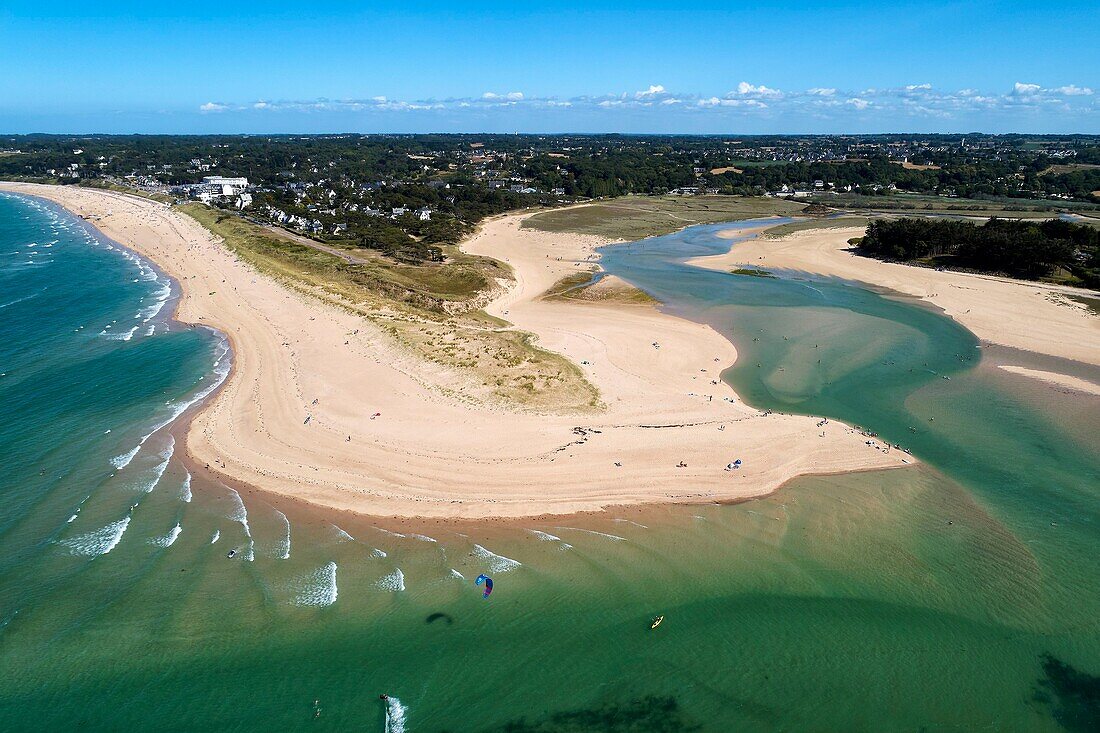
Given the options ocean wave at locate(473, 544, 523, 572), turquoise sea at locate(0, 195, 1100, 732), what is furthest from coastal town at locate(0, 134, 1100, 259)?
ocean wave at locate(473, 544, 523, 572)

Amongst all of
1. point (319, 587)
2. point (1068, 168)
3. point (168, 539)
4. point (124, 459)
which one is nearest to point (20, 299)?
point (124, 459)

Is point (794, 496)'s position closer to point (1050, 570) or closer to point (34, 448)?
point (1050, 570)

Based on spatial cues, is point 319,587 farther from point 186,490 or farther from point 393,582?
point 186,490

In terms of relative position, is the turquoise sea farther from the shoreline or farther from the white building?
the white building

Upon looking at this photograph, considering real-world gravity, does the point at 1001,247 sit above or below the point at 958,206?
below

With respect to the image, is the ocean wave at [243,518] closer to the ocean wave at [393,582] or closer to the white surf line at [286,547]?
the white surf line at [286,547]

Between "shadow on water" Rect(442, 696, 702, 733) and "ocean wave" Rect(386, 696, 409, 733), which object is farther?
"shadow on water" Rect(442, 696, 702, 733)
